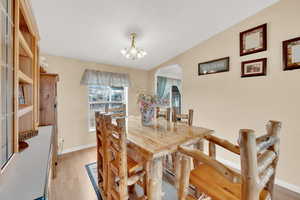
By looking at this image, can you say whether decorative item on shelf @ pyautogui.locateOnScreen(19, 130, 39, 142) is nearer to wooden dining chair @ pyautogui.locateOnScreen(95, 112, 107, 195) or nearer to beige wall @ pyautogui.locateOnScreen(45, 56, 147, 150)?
wooden dining chair @ pyautogui.locateOnScreen(95, 112, 107, 195)

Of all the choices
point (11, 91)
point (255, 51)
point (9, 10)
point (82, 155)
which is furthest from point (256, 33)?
point (82, 155)

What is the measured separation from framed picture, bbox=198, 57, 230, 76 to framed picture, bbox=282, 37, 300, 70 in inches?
29.8

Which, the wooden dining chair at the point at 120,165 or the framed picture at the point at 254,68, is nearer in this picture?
the wooden dining chair at the point at 120,165

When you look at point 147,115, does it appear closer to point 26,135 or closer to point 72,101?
point 26,135

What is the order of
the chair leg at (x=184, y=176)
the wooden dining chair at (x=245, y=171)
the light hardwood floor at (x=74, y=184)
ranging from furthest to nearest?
the light hardwood floor at (x=74, y=184) < the chair leg at (x=184, y=176) < the wooden dining chair at (x=245, y=171)

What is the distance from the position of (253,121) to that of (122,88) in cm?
310

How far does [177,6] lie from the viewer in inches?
71.7

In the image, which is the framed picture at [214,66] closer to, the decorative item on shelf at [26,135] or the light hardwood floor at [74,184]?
the light hardwood floor at [74,184]

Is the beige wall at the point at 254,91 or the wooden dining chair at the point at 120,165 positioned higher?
the beige wall at the point at 254,91

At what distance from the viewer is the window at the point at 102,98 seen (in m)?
3.38

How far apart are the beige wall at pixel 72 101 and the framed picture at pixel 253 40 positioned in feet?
10.0

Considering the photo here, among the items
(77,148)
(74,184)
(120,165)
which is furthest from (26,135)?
(77,148)

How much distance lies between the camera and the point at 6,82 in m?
0.80

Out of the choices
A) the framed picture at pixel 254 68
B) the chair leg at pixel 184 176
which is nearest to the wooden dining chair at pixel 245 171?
the chair leg at pixel 184 176
